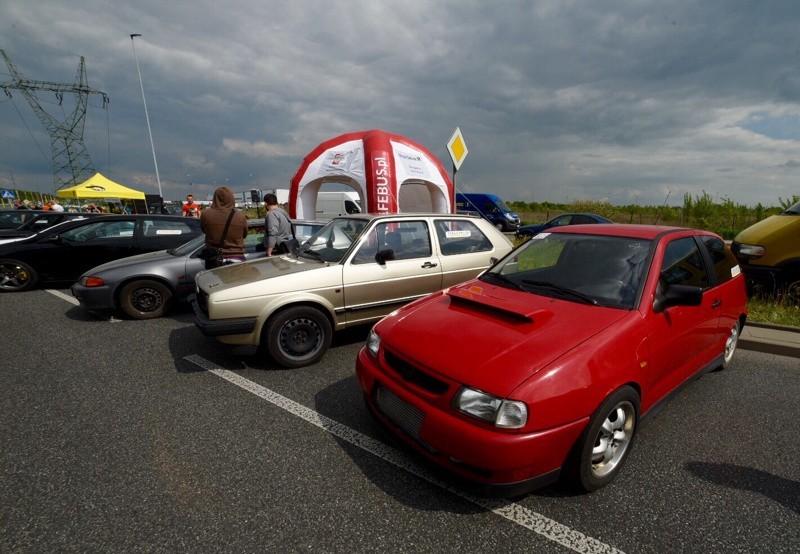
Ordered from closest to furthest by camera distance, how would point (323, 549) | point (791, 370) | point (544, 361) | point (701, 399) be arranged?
point (323, 549) → point (544, 361) → point (701, 399) → point (791, 370)

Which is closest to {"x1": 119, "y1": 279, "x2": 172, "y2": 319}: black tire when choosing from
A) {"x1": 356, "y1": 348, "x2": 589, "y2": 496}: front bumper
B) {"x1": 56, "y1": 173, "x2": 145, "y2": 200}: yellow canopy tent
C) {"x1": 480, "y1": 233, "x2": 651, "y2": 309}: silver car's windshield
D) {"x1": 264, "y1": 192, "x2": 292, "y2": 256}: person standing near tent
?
{"x1": 264, "y1": 192, "x2": 292, "y2": 256}: person standing near tent

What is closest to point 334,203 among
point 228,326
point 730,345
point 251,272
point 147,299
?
point 147,299

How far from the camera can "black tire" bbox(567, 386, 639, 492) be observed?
1938mm

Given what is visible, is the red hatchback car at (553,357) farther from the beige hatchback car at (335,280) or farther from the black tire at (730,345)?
the beige hatchback car at (335,280)

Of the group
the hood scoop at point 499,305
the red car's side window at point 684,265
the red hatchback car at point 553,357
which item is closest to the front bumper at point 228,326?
the red hatchback car at point 553,357

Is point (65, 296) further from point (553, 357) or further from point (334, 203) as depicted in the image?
point (334, 203)

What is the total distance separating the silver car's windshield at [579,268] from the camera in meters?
2.47

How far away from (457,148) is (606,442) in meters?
6.44

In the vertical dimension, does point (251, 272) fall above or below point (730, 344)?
above

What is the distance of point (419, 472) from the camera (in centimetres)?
232

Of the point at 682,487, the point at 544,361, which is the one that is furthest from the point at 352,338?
the point at 682,487

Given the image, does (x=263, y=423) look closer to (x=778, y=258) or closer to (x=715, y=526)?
(x=715, y=526)

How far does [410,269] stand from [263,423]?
2.24 metres

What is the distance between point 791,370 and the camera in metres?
3.77
